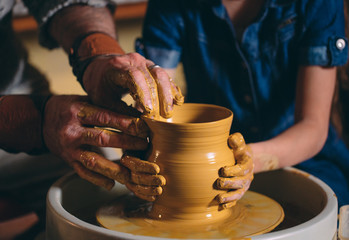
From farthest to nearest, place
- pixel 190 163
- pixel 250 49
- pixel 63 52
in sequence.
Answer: pixel 63 52 → pixel 250 49 → pixel 190 163

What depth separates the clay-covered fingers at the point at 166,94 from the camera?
0.93 m

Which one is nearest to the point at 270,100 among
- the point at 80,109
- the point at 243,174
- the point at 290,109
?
the point at 290,109

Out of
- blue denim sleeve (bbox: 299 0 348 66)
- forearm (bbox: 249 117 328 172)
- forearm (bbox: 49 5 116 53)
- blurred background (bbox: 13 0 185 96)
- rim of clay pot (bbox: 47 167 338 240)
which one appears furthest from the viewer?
blurred background (bbox: 13 0 185 96)

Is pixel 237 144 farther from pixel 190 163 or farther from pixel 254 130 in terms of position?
pixel 254 130

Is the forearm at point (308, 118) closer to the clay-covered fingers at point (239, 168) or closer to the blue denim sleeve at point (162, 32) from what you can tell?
the clay-covered fingers at point (239, 168)

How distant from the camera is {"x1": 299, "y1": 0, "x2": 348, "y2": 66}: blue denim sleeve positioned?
130 centimetres

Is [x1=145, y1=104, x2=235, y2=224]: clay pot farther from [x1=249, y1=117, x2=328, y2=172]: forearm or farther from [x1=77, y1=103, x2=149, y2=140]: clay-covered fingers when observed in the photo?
[x1=249, y1=117, x2=328, y2=172]: forearm

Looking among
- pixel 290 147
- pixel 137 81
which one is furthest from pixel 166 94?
pixel 290 147

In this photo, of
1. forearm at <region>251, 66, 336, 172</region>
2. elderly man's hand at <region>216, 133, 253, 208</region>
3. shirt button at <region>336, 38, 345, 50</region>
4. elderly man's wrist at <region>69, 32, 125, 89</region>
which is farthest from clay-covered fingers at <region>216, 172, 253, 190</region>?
shirt button at <region>336, 38, 345, 50</region>

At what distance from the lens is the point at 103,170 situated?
962mm

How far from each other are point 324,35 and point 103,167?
80 cm

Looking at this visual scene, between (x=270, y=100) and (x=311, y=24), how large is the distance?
0.96 feet

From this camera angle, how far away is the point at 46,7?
1560mm

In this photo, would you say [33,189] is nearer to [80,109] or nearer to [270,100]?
[80,109]
